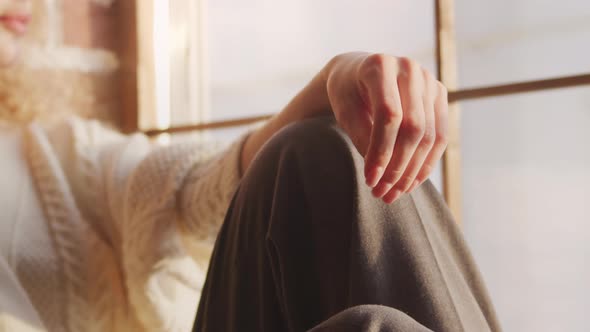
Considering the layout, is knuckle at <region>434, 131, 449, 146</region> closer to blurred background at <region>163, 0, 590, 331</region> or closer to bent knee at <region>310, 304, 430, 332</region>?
bent knee at <region>310, 304, 430, 332</region>

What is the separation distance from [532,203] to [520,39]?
0.21m

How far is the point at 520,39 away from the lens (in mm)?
801

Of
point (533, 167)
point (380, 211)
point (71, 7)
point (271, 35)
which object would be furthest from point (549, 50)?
point (71, 7)

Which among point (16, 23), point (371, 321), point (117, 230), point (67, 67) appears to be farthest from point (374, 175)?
point (67, 67)

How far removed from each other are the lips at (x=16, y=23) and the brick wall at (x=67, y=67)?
42mm

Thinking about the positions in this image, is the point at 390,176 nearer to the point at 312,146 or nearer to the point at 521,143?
the point at 312,146

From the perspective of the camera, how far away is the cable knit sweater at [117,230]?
78 cm

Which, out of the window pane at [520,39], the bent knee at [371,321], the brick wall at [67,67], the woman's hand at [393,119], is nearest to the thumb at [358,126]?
the woman's hand at [393,119]

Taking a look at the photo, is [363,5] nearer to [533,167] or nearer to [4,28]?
[533,167]

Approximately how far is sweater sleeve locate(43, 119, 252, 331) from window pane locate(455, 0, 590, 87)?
0.33 metres

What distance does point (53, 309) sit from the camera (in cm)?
79

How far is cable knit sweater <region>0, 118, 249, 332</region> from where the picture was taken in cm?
78

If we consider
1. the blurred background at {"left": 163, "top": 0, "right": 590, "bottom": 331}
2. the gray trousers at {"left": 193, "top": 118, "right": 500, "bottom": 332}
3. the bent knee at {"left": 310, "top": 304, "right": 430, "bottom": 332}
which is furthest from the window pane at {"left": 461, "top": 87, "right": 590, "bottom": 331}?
the bent knee at {"left": 310, "top": 304, "right": 430, "bottom": 332}

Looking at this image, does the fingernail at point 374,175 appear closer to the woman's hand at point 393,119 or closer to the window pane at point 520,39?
the woman's hand at point 393,119
